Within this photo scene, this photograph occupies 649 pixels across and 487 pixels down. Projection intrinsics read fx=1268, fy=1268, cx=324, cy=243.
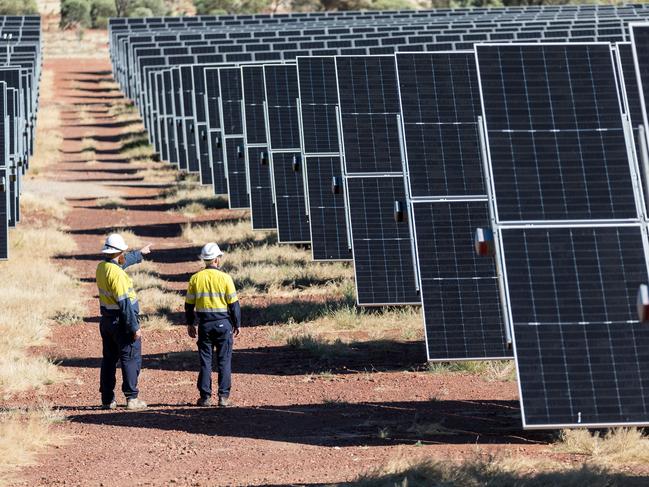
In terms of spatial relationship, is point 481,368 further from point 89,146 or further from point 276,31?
point 89,146

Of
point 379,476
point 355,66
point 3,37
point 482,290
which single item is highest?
point 3,37

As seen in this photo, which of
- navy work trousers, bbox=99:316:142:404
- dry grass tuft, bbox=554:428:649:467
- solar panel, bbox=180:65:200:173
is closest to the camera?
dry grass tuft, bbox=554:428:649:467

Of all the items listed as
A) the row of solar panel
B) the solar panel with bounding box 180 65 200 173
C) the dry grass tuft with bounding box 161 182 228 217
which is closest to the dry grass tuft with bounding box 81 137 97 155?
the row of solar panel

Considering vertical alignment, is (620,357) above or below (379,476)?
above

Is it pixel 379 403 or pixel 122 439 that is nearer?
pixel 122 439

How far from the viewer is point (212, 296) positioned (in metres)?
11.9

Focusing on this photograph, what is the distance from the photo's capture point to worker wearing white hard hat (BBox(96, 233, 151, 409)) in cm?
1186

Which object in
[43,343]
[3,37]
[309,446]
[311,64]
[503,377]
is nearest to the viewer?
[309,446]

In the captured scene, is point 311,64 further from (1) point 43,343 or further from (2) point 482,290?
(2) point 482,290

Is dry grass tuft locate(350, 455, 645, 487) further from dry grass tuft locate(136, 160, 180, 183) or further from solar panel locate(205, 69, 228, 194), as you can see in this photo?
dry grass tuft locate(136, 160, 180, 183)

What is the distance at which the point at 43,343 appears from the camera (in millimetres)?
15797

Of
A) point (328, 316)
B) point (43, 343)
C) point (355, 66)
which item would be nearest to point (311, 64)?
point (355, 66)

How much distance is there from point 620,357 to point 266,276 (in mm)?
11329

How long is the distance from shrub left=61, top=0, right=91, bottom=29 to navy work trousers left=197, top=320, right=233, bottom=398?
74.0 metres
